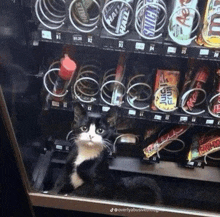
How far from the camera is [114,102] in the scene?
1159 mm

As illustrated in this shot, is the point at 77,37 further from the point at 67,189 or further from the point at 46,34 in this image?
the point at 67,189

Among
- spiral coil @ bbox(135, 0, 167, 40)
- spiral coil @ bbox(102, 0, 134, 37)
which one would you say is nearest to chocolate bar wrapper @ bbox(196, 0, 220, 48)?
spiral coil @ bbox(135, 0, 167, 40)

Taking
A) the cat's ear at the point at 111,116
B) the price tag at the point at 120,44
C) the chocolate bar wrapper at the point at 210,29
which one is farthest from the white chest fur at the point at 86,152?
the chocolate bar wrapper at the point at 210,29

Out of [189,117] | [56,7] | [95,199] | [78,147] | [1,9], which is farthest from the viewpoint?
[78,147]

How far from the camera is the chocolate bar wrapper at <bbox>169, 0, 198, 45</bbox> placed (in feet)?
3.00

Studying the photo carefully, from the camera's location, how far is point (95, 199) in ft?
4.11

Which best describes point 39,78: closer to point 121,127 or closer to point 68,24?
point 68,24

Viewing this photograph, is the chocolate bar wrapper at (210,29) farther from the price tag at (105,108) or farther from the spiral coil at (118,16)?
the price tag at (105,108)

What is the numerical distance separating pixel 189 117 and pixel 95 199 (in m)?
0.51

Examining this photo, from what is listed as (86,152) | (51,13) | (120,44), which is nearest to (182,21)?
(120,44)

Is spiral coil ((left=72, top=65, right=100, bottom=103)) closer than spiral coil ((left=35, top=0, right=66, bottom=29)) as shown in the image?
No

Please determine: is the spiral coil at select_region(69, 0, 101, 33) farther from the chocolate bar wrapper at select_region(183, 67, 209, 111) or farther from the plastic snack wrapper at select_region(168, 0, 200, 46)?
the chocolate bar wrapper at select_region(183, 67, 209, 111)

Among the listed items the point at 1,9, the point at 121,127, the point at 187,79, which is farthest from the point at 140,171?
the point at 1,9

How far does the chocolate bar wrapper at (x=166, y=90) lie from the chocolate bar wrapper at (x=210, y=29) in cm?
22
